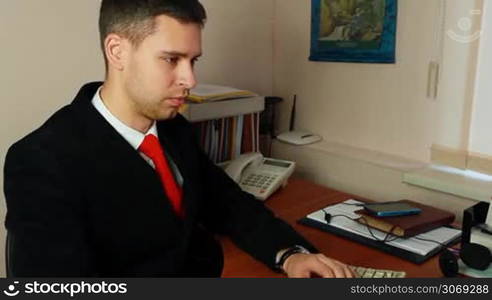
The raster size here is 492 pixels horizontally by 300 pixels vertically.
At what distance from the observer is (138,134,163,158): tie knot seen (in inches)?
42.4

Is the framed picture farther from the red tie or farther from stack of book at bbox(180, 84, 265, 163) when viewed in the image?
the red tie

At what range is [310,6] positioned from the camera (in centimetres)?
189

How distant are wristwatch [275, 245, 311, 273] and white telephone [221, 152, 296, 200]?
0.42 meters

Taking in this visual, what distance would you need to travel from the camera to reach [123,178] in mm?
987

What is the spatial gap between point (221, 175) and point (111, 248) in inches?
16.5

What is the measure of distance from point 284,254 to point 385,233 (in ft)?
1.08

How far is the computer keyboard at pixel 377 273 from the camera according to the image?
103 centimetres

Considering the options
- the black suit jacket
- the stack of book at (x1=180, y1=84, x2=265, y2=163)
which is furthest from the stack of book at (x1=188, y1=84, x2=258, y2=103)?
the black suit jacket

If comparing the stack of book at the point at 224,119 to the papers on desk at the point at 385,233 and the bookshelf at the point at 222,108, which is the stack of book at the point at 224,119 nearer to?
the bookshelf at the point at 222,108

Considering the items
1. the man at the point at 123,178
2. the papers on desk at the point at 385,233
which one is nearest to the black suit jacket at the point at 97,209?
the man at the point at 123,178

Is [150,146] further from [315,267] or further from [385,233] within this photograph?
[385,233]

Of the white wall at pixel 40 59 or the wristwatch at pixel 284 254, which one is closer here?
the wristwatch at pixel 284 254

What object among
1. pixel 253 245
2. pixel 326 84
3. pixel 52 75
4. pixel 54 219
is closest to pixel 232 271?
pixel 253 245

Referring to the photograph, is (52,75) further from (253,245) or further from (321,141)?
(321,141)
